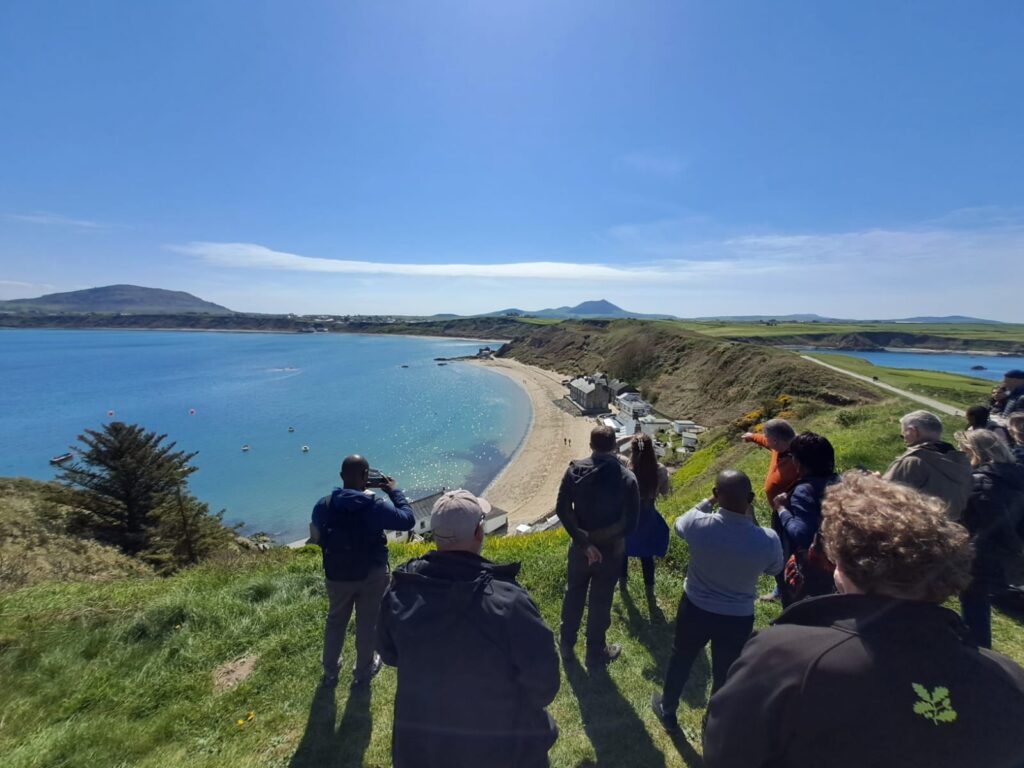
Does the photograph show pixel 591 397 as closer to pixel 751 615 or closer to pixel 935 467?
pixel 935 467

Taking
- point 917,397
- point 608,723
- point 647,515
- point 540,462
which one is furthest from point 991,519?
point 540,462

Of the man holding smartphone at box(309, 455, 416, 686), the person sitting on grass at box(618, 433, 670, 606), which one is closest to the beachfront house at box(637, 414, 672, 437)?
the person sitting on grass at box(618, 433, 670, 606)

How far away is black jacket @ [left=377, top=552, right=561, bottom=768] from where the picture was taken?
2291 mm

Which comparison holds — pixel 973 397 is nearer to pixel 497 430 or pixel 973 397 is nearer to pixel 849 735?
pixel 849 735

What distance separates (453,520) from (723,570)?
2.28 m

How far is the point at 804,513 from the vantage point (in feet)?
12.5

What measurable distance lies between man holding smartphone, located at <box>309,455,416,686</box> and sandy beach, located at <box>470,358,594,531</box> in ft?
57.4

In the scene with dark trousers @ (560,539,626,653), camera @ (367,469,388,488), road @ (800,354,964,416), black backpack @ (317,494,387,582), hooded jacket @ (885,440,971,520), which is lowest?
road @ (800,354,964,416)

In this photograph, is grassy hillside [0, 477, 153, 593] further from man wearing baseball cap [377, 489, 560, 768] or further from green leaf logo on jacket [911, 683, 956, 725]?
green leaf logo on jacket [911, 683, 956, 725]

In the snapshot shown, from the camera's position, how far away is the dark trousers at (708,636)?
359 cm

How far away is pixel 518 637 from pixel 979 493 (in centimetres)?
483

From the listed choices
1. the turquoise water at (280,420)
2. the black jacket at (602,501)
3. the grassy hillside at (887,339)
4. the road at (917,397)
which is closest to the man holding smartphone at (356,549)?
the black jacket at (602,501)

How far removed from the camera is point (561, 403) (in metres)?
58.7

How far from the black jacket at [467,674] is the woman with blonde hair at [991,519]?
4507mm
